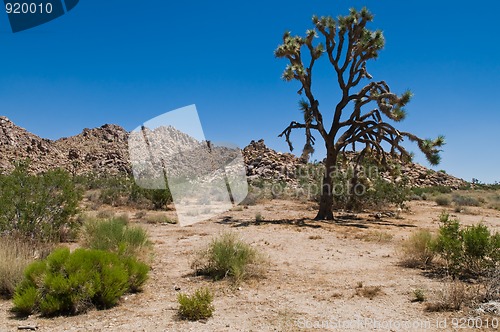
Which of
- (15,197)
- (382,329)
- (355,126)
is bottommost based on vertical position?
(382,329)

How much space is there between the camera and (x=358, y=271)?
765cm

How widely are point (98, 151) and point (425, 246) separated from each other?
5071 centimetres

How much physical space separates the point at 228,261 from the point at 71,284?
9.09 ft

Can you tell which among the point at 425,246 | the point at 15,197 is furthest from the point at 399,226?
the point at 15,197

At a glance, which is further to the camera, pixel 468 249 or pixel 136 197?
pixel 136 197

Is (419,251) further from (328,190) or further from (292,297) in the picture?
(328,190)

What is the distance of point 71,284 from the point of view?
5164 millimetres

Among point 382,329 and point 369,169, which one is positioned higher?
point 369,169

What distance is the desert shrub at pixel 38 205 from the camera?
27.5 ft

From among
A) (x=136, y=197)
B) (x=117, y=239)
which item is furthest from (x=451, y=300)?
(x=136, y=197)

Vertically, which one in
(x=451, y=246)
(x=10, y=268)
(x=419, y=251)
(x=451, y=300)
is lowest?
(x=451, y=300)

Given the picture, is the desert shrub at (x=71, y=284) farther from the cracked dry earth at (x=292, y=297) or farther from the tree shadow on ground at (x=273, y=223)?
the tree shadow on ground at (x=273, y=223)

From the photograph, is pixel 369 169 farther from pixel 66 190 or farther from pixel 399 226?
pixel 66 190

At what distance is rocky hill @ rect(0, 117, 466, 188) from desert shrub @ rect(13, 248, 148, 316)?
3354 centimetres
